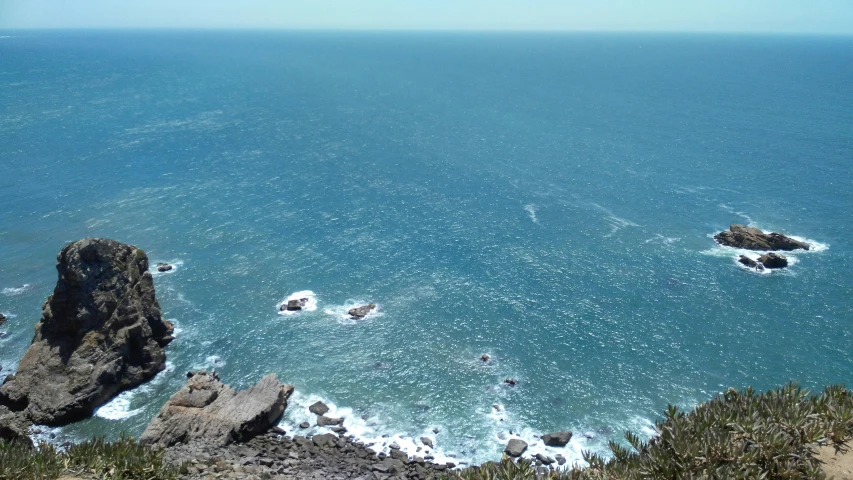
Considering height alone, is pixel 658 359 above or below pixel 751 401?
below

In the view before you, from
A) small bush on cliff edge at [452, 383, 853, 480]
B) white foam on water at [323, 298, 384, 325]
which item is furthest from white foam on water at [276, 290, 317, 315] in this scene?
small bush on cliff edge at [452, 383, 853, 480]

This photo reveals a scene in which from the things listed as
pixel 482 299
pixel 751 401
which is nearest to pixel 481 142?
pixel 482 299

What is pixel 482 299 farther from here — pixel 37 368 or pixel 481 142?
pixel 481 142

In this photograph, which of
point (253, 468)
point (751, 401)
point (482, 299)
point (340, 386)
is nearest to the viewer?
point (751, 401)

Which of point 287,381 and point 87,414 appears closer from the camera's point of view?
point 87,414

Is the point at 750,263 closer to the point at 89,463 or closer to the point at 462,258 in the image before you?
the point at 462,258

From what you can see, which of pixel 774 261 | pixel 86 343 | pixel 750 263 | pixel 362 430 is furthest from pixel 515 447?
pixel 774 261

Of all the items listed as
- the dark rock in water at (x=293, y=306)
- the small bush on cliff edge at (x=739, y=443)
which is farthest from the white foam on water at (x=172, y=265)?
the small bush on cliff edge at (x=739, y=443)
